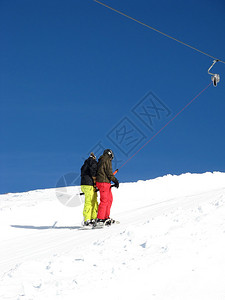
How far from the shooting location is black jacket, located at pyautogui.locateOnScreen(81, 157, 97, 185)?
33.6 ft

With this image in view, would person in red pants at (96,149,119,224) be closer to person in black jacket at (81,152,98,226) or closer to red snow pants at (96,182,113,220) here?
red snow pants at (96,182,113,220)

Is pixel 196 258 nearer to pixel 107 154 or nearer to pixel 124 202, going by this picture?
pixel 107 154

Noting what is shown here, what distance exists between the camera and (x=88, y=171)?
10.4 m

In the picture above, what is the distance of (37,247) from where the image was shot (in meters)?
8.36

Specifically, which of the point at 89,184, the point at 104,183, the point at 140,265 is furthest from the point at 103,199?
the point at 140,265

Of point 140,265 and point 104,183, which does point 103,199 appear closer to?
point 104,183

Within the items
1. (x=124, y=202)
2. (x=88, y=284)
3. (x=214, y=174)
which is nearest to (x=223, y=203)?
(x=88, y=284)

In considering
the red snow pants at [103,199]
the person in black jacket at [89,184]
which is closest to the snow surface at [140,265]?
the red snow pants at [103,199]

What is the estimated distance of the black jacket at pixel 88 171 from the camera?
10.2 m

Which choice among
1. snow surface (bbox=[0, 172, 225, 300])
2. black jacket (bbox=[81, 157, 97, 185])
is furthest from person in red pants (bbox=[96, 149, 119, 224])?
snow surface (bbox=[0, 172, 225, 300])

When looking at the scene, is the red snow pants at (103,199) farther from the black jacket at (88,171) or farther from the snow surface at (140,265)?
the snow surface at (140,265)

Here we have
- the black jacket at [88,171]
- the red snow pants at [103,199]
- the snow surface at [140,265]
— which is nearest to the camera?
the snow surface at [140,265]

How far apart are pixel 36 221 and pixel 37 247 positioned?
18.5ft

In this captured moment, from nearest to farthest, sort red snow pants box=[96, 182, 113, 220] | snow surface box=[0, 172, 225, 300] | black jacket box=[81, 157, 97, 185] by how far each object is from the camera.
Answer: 1. snow surface box=[0, 172, 225, 300]
2. red snow pants box=[96, 182, 113, 220]
3. black jacket box=[81, 157, 97, 185]
